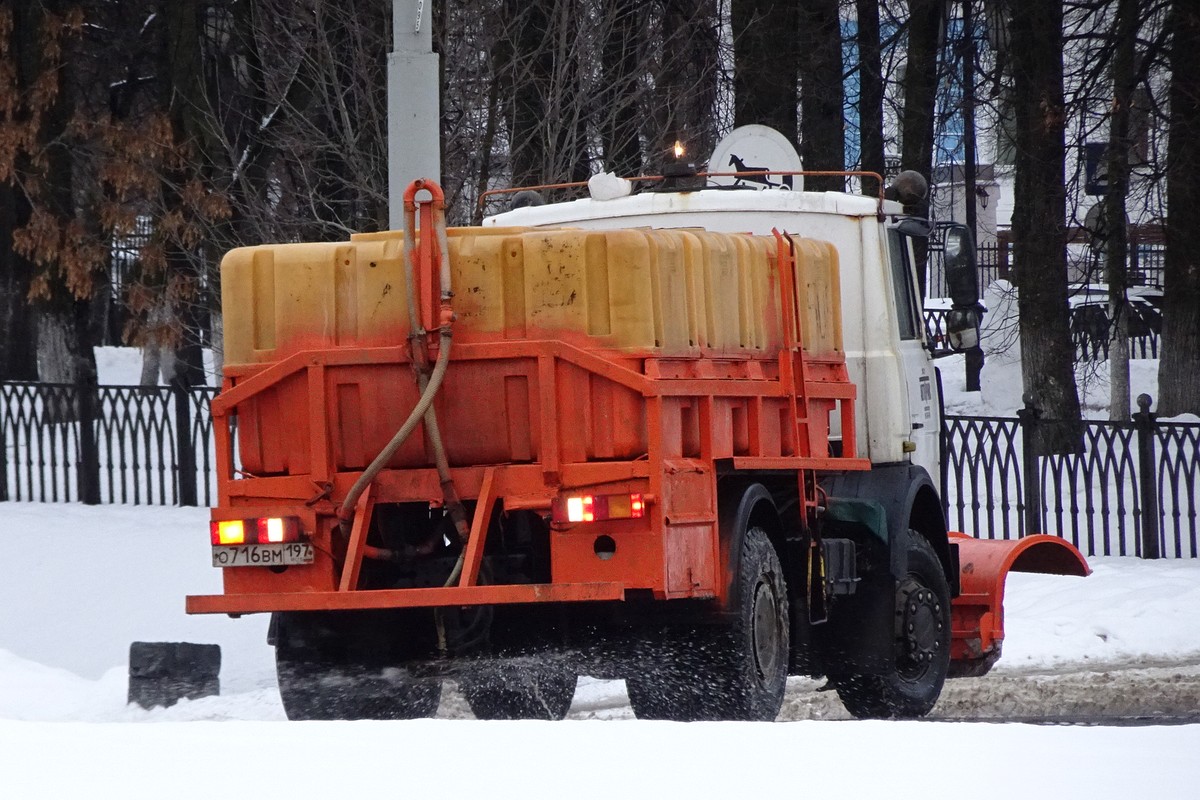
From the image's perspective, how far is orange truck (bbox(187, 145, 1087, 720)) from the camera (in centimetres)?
606

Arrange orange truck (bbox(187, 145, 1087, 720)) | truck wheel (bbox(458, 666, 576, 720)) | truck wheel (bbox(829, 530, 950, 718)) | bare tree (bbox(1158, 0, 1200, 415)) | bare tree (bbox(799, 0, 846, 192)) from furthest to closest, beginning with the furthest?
bare tree (bbox(799, 0, 846, 192)), bare tree (bbox(1158, 0, 1200, 415)), truck wheel (bbox(829, 530, 950, 718)), truck wheel (bbox(458, 666, 576, 720)), orange truck (bbox(187, 145, 1087, 720))

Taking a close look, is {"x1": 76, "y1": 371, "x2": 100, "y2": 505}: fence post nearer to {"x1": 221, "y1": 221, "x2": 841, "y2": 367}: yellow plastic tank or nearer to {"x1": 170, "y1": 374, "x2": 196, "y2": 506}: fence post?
{"x1": 170, "y1": 374, "x2": 196, "y2": 506}: fence post

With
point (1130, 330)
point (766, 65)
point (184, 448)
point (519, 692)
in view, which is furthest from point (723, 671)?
point (1130, 330)

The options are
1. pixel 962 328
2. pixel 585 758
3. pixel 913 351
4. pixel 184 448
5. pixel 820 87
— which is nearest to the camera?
pixel 585 758

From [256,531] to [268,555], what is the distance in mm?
109

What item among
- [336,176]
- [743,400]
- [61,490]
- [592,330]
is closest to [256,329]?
[592,330]

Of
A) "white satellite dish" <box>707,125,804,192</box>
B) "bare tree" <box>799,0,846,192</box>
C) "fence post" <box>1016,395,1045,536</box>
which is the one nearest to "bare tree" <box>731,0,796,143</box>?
"bare tree" <box>799,0,846,192</box>

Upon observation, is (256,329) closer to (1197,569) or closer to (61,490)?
(1197,569)

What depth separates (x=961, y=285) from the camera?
839cm

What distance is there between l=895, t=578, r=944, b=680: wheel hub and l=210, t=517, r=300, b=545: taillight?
10.7ft

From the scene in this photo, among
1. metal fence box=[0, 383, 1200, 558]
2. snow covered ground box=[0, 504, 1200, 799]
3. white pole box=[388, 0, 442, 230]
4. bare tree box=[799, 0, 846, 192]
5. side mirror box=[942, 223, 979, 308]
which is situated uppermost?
bare tree box=[799, 0, 846, 192]

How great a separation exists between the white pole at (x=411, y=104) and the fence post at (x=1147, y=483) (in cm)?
693

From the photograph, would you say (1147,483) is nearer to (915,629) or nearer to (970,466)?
(970,466)

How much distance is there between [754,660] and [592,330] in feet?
4.82
